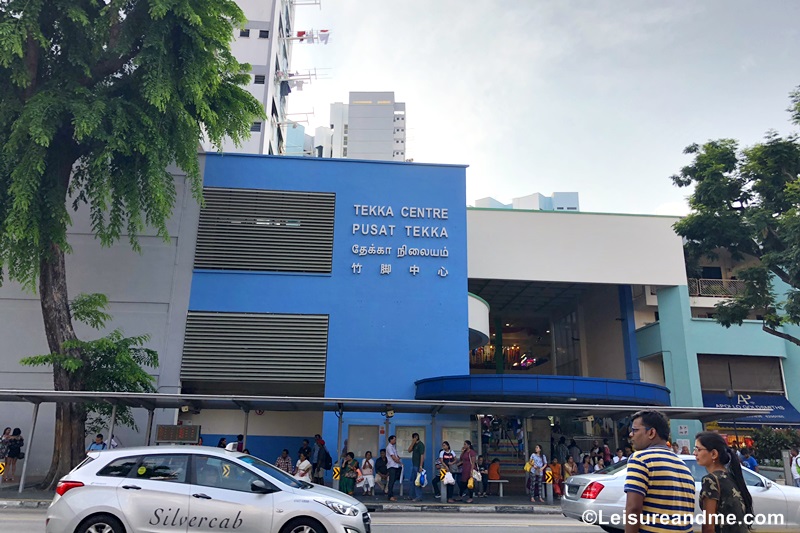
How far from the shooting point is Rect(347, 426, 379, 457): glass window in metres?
20.3

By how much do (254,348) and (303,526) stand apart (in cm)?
1418

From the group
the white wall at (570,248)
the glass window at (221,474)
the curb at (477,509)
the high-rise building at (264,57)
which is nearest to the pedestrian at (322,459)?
the curb at (477,509)

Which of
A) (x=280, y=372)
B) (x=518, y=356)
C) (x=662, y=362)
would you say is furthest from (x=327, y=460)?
(x=518, y=356)

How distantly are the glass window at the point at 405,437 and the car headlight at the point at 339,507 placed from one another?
497 inches

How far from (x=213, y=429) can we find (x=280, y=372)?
4.55 meters

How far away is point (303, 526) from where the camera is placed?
25.9 feet

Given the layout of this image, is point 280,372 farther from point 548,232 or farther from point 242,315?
point 548,232

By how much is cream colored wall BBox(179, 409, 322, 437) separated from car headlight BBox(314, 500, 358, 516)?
16395 mm

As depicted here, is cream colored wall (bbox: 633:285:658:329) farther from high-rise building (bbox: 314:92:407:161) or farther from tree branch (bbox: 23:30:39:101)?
high-rise building (bbox: 314:92:407:161)

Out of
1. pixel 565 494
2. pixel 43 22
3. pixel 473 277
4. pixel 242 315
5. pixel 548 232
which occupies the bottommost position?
pixel 565 494

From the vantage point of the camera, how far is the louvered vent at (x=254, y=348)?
21.3m

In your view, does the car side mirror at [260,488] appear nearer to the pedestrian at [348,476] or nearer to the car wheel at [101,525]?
the car wheel at [101,525]

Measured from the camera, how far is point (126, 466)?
327 inches

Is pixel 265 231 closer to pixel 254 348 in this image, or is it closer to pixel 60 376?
pixel 254 348
